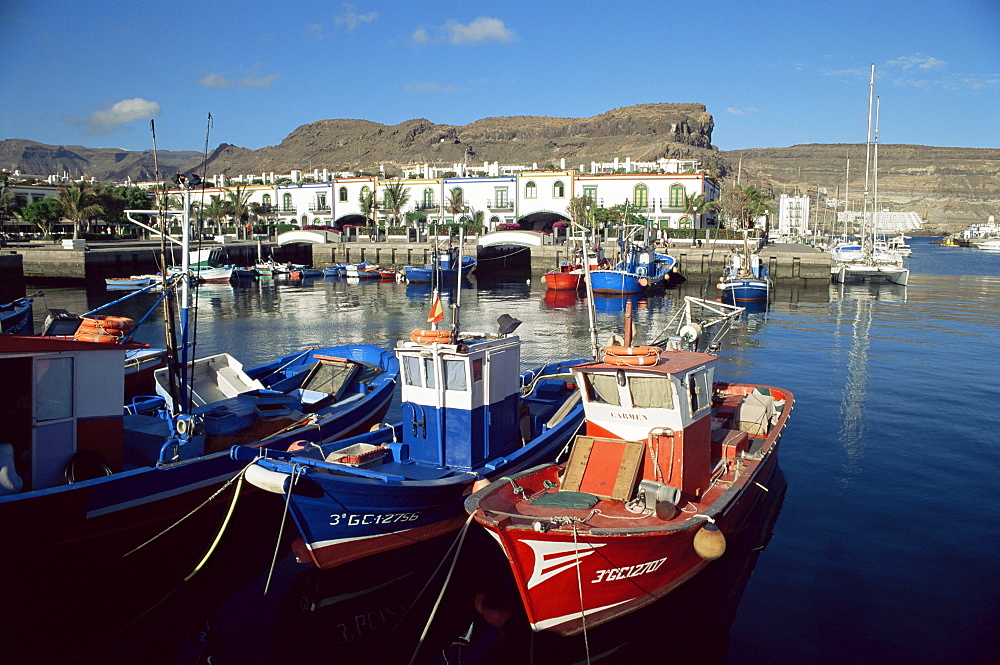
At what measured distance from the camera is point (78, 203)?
73375 mm

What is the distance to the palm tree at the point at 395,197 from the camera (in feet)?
289

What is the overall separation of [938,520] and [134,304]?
50583 mm

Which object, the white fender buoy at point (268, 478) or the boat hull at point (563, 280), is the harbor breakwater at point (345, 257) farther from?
the white fender buoy at point (268, 478)

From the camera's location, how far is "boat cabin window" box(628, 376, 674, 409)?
11656 mm

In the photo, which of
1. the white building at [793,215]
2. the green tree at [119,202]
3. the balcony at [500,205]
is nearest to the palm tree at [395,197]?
the balcony at [500,205]

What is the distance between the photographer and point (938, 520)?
47.8 feet

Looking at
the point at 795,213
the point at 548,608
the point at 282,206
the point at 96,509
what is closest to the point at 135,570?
the point at 96,509

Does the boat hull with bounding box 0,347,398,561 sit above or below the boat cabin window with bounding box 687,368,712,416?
below

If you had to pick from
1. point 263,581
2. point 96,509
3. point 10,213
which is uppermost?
point 10,213

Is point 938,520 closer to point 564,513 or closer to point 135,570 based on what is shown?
point 564,513

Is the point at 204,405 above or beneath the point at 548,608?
above

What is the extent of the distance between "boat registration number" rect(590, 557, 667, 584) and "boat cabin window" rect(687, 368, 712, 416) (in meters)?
2.68

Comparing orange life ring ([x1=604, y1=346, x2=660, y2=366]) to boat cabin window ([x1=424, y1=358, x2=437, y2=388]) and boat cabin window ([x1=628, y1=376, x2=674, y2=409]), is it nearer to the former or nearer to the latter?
boat cabin window ([x1=628, y1=376, x2=674, y2=409])

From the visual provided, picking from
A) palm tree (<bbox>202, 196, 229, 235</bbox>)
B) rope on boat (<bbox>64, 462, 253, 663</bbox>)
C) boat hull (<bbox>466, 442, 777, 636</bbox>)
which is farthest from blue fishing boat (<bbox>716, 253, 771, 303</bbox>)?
palm tree (<bbox>202, 196, 229, 235</bbox>)
